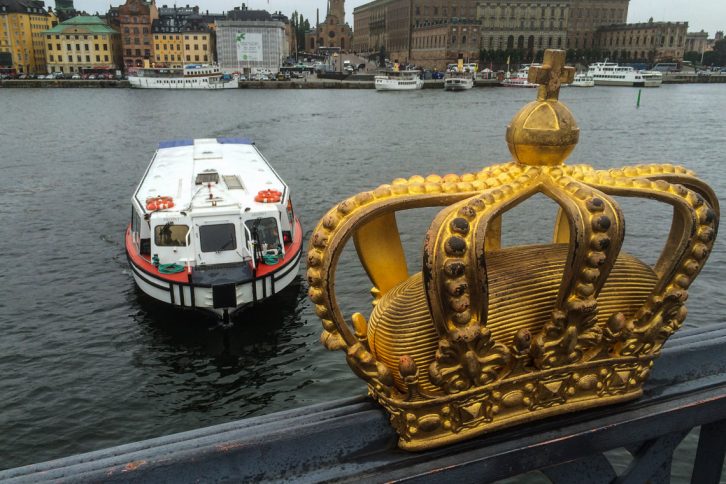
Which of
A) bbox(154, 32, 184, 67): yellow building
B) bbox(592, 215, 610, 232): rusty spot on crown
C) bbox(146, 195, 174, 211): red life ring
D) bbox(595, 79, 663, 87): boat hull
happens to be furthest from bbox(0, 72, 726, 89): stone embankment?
bbox(592, 215, 610, 232): rusty spot on crown

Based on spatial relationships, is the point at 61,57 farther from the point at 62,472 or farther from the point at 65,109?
the point at 62,472

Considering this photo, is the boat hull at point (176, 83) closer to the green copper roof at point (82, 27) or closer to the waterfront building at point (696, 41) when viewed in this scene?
the green copper roof at point (82, 27)

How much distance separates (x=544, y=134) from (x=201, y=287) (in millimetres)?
11187

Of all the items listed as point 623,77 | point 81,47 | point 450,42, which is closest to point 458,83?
point 623,77

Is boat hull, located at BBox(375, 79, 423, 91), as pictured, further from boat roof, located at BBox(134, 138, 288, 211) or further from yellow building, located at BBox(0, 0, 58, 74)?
boat roof, located at BBox(134, 138, 288, 211)

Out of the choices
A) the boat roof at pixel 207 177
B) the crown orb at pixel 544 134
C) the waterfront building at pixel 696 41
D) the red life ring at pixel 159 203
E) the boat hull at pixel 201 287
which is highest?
the waterfront building at pixel 696 41

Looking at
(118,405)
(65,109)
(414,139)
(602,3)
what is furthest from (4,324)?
(602,3)

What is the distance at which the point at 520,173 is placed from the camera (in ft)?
6.86

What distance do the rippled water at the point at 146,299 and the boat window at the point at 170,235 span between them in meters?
1.69

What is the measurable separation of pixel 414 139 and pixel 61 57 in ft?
337

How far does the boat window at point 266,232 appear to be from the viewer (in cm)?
1345

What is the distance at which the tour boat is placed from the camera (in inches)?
498

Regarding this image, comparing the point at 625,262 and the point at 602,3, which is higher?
the point at 602,3

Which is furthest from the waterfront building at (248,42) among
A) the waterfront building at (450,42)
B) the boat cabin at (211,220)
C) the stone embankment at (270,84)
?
the boat cabin at (211,220)
